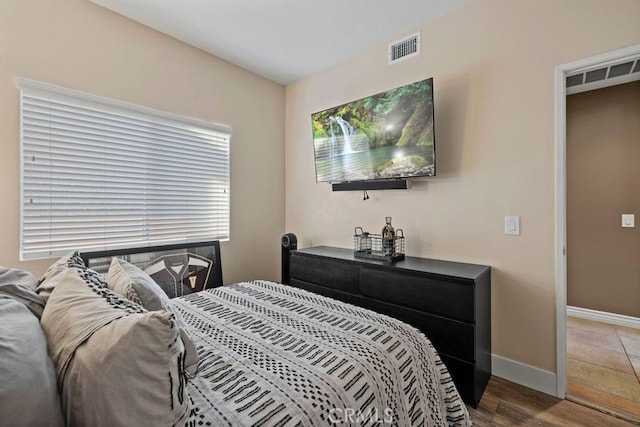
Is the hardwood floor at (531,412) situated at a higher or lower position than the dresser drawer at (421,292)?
lower

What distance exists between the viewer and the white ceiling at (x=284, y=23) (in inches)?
91.8

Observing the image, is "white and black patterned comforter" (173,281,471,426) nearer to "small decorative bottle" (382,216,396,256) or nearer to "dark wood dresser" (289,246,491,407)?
"dark wood dresser" (289,246,491,407)

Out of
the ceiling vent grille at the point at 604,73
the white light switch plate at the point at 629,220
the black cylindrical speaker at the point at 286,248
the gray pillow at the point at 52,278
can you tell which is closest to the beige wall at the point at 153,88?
the black cylindrical speaker at the point at 286,248

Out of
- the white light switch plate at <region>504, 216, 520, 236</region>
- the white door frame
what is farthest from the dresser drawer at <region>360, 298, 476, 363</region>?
the white light switch plate at <region>504, 216, 520, 236</region>

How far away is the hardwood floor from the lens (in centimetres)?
174

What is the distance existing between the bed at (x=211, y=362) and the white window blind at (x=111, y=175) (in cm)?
98

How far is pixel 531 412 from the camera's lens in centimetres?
184

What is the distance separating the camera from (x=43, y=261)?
2.12 meters

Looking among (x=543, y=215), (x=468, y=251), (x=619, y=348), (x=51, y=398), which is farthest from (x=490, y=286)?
(x=51, y=398)

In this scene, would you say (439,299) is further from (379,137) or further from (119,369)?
(119,369)

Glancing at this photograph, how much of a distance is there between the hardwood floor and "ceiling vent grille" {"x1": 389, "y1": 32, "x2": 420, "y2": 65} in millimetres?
2812

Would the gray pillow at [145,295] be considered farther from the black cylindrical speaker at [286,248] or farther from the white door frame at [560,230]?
the white door frame at [560,230]

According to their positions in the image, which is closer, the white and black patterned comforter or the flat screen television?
the white and black patterned comforter

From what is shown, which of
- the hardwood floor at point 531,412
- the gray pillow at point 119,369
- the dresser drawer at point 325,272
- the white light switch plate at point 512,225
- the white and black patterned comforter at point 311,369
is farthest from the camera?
the dresser drawer at point 325,272
